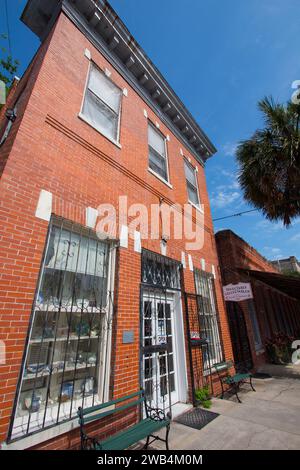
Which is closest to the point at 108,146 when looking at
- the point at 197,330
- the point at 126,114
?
the point at 126,114

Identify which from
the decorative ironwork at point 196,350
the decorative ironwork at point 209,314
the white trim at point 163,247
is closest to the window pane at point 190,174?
the decorative ironwork at point 209,314

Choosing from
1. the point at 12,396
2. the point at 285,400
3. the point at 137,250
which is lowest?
the point at 285,400

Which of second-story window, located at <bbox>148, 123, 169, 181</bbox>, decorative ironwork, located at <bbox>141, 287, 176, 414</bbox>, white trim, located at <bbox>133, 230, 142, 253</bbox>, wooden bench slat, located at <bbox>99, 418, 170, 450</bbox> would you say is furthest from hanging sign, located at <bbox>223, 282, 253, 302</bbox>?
wooden bench slat, located at <bbox>99, 418, 170, 450</bbox>

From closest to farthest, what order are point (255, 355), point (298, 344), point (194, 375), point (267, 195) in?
point (194, 375), point (267, 195), point (255, 355), point (298, 344)

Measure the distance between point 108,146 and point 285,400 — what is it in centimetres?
760

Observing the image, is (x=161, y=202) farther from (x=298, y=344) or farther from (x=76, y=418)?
(x=298, y=344)

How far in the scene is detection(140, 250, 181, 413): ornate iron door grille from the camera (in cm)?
481

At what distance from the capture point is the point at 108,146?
530 centimetres

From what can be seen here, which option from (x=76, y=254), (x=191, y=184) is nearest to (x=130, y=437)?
(x=76, y=254)

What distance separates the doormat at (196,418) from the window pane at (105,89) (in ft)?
23.8

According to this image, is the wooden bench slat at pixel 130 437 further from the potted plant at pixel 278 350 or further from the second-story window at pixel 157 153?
the potted plant at pixel 278 350

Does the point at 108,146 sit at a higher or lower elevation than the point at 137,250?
higher

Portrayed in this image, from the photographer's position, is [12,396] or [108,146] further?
[108,146]

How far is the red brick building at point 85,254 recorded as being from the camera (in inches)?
121
